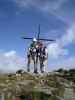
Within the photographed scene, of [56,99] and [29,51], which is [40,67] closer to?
[29,51]

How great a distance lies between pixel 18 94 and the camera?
3388cm

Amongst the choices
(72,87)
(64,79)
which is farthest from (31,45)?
(72,87)

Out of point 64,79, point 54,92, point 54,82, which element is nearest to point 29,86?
point 54,92

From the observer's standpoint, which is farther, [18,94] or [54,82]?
[54,82]

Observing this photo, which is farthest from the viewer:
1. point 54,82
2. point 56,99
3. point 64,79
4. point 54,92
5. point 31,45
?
point 31,45

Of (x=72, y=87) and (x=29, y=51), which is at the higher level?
(x=29, y=51)

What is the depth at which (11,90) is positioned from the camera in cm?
3469

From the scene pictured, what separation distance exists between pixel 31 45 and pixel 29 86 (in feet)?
107

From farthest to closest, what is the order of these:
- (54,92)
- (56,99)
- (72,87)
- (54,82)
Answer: (54,82)
(72,87)
(54,92)
(56,99)

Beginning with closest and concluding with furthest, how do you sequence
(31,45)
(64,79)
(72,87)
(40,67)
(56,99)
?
(56,99), (72,87), (64,79), (40,67), (31,45)

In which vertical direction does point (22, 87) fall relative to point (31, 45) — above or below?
below

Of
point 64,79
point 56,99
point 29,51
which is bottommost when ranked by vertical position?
point 56,99

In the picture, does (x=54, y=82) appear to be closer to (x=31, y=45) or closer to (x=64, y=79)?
(x=64, y=79)

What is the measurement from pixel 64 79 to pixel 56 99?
12.1m
